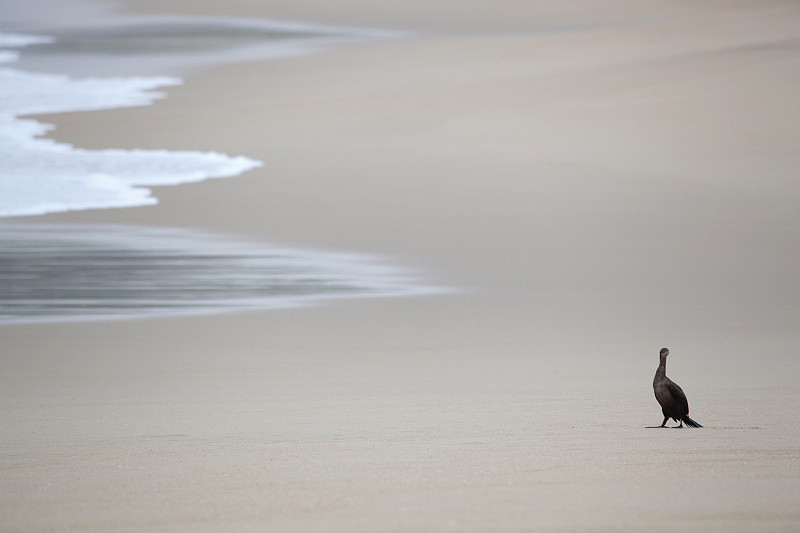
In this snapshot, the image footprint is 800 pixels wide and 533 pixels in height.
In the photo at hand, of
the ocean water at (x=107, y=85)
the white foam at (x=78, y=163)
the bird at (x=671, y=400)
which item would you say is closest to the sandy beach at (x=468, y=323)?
the bird at (x=671, y=400)

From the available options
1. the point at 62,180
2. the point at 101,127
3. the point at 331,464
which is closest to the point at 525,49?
the point at 101,127

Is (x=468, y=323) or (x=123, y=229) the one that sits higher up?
(x=123, y=229)

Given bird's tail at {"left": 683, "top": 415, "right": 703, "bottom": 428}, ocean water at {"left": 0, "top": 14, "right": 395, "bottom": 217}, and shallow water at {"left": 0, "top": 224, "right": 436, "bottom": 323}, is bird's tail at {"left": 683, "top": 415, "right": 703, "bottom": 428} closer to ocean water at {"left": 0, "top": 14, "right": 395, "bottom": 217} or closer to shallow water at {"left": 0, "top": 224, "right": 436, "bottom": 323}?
shallow water at {"left": 0, "top": 224, "right": 436, "bottom": 323}

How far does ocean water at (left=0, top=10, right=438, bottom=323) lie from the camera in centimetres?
859

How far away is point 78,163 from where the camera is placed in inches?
566

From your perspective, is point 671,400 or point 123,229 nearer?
point 671,400

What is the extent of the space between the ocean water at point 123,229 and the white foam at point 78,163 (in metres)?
0.03

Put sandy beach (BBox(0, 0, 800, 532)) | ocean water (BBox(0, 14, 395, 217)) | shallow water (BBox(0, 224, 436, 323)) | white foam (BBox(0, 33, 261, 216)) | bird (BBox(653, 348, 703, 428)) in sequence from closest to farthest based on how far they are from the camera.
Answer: sandy beach (BBox(0, 0, 800, 532)) < bird (BBox(653, 348, 703, 428)) < shallow water (BBox(0, 224, 436, 323)) < white foam (BBox(0, 33, 261, 216)) < ocean water (BBox(0, 14, 395, 217))

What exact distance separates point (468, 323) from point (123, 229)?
493 cm

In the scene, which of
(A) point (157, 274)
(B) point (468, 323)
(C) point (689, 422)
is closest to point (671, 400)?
(C) point (689, 422)

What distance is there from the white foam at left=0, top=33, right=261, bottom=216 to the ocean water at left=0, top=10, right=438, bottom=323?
0.03 meters

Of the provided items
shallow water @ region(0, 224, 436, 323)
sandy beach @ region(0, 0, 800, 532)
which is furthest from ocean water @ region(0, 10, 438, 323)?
sandy beach @ region(0, 0, 800, 532)

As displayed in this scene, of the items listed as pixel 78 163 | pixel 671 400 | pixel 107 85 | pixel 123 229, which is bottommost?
pixel 123 229

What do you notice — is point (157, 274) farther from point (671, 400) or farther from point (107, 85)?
point (107, 85)
